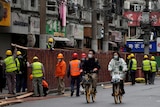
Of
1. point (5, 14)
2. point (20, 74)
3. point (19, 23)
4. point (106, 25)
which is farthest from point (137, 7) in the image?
point (20, 74)

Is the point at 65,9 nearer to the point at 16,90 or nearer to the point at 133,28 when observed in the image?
the point at 16,90

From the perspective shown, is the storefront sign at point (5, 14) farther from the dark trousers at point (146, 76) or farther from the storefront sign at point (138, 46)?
the storefront sign at point (138, 46)

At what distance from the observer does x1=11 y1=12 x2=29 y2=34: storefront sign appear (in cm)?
2968

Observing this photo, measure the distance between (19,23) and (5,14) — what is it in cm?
319

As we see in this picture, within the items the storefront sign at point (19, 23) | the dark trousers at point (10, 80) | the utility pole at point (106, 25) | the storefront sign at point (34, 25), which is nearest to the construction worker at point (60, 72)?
the dark trousers at point (10, 80)

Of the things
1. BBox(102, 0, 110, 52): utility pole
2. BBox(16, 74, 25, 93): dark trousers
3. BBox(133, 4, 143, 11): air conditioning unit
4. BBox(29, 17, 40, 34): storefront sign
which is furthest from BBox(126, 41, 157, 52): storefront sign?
BBox(16, 74, 25, 93): dark trousers

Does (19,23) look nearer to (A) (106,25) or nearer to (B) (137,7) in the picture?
(A) (106,25)

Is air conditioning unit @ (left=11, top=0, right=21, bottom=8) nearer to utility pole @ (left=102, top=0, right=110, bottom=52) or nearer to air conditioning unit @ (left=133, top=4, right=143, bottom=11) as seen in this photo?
utility pole @ (left=102, top=0, right=110, bottom=52)

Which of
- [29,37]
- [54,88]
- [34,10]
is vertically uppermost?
[34,10]

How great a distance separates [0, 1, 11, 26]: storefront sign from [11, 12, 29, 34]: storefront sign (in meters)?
1.78

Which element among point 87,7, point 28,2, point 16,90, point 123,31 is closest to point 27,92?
point 16,90

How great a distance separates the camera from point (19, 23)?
3041cm

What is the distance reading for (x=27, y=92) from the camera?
2058 cm

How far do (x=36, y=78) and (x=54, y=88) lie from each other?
3214 mm
